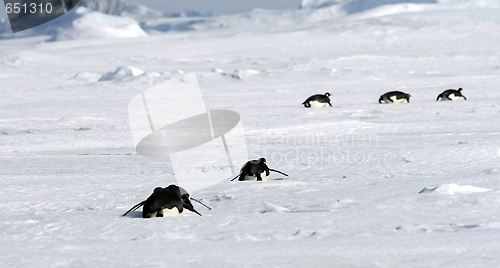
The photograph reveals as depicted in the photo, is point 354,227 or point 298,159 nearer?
point 354,227

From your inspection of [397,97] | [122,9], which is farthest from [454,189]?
[122,9]

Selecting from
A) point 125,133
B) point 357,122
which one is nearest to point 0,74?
point 125,133

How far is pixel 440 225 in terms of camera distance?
2221mm

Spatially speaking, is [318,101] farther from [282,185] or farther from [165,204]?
[165,204]

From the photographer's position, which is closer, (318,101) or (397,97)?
(318,101)

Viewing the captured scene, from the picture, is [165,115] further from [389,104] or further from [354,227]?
[354,227]

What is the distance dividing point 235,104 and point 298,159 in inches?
209

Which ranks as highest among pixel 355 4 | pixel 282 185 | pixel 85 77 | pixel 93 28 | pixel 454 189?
pixel 355 4

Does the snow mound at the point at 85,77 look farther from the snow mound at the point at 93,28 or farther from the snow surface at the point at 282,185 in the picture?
the snow mound at the point at 93,28

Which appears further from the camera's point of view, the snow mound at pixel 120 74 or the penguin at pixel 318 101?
the snow mound at pixel 120 74

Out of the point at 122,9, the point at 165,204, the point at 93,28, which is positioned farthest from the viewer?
the point at 122,9

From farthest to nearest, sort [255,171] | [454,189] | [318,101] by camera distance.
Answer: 1. [318,101]
2. [255,171]
3. [454,189]

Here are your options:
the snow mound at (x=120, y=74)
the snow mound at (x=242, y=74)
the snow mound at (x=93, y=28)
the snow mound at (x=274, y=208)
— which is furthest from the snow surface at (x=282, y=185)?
the snow mound at (x=93, y=28)

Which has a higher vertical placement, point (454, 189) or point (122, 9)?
point (122, 9)
